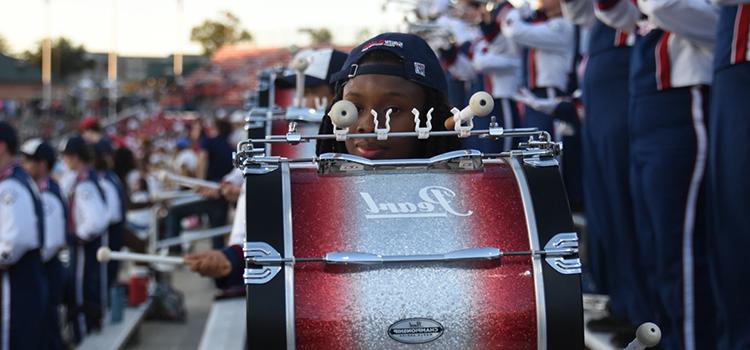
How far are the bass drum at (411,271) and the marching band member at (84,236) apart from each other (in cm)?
577

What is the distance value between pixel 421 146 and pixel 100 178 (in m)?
5.65

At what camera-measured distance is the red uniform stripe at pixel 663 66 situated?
3643 mm

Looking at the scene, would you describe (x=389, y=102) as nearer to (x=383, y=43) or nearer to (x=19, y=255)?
(x=383, y=43)

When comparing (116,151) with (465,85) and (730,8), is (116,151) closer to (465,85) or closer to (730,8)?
(465,85)

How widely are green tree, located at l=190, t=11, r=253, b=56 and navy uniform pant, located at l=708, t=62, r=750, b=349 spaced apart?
61.8 metres

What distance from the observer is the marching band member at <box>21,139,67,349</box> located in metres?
6.08

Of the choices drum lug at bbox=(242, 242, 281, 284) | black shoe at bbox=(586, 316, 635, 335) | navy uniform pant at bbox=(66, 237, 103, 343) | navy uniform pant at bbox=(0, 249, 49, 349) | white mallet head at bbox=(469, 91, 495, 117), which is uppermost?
white mallet head at bbox=(469, 91, 495, 117)

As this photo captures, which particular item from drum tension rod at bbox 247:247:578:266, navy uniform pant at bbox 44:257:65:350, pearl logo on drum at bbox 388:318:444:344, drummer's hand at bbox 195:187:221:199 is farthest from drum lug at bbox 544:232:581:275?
Answer: navy uniform pant at bbox 44:257:65:350

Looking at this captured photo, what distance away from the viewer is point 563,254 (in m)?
1.84

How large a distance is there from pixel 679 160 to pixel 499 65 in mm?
2933

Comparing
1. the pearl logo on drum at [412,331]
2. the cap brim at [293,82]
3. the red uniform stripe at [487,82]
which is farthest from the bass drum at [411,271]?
the red uniform stripe at [487,82]

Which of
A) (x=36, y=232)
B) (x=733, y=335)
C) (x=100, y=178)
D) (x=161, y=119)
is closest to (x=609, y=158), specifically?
(x=733, y=335)

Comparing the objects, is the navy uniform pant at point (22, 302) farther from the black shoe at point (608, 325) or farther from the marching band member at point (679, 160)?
the marching band member at point (679, 160)

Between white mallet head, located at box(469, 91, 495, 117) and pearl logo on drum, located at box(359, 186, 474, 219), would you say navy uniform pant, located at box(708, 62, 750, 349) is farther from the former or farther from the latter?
pearl logo on drum, located at box(359, 186, 474, 219)
